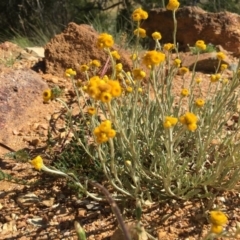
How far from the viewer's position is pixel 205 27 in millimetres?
6137

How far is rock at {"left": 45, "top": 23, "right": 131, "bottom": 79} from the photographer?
4.07m

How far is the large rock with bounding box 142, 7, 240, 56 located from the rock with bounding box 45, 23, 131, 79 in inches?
89.0

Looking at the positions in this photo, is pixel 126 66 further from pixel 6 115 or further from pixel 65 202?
pixel 65 202

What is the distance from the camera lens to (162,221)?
2.20 m

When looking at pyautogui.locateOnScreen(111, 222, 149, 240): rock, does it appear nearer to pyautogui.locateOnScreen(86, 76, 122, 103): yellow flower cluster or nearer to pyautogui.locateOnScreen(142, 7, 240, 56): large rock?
pyautogui.locateOnScreen(86, 76, 122, 103): yellow flower cluster

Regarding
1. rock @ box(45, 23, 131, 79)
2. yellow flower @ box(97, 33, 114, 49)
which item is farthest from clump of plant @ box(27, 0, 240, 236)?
rock @ box(45, 23, 131, 79)

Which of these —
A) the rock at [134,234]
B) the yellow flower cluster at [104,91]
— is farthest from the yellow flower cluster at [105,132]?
the rock at [134,234]

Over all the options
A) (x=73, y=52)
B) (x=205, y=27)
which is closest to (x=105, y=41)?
(x=73, y=52)

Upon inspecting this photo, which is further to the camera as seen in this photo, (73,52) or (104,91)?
(73,52)

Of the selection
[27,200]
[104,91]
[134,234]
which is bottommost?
[27,200]

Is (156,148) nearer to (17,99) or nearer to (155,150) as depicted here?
(155,150)

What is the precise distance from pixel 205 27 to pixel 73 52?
270cm

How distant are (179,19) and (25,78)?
3523 millimetres

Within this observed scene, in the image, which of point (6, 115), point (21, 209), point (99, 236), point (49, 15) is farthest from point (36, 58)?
point (49, 15)
